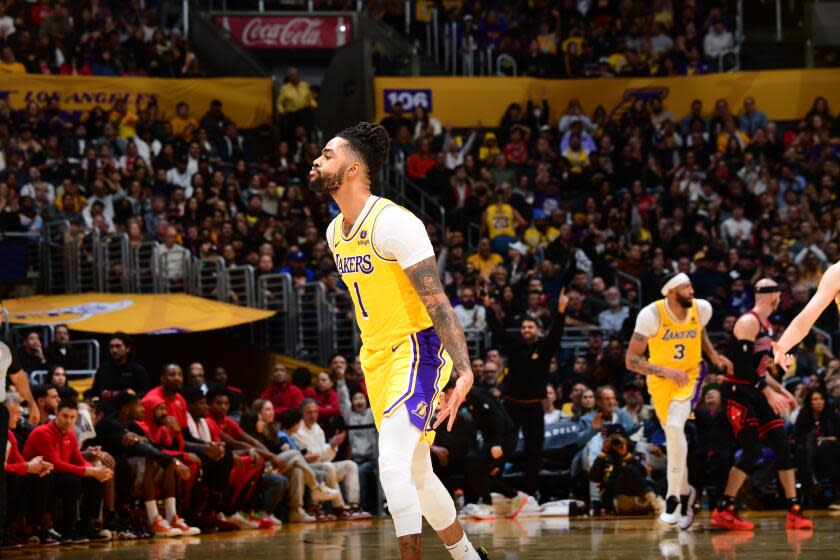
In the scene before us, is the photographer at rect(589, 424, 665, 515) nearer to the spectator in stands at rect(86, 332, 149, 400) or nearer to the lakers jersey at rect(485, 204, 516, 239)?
the spectator in stands at rect(86, 332, 149, 400)

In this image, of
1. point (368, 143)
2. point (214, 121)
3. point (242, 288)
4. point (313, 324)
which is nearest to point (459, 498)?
point (313, 324)

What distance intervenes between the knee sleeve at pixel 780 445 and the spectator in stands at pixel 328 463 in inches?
192

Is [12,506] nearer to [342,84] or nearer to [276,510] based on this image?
[276,510]

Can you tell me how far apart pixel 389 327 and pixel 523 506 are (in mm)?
8224

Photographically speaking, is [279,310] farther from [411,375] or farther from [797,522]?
[411,375]

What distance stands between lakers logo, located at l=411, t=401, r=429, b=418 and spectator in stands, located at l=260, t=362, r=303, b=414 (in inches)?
359

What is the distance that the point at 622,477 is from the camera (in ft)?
48.5

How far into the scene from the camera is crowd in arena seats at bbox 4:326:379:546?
12117 millimetres

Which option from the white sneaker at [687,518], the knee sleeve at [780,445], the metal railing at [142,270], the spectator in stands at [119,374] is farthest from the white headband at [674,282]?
the metal railing at [142,270]

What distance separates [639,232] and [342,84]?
20.6 ft

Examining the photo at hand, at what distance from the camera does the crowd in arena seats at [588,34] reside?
87.7 feet

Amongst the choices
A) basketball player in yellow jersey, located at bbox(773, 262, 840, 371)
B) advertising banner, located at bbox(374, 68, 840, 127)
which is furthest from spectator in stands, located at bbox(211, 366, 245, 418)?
advertising banner, located at bbox(374, 68, 840, 127)

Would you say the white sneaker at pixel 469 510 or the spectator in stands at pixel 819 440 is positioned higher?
the spectator in stands at pixel 819 440

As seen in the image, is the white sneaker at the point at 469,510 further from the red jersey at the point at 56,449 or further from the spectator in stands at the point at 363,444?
the red jersey at the point at 56,449
